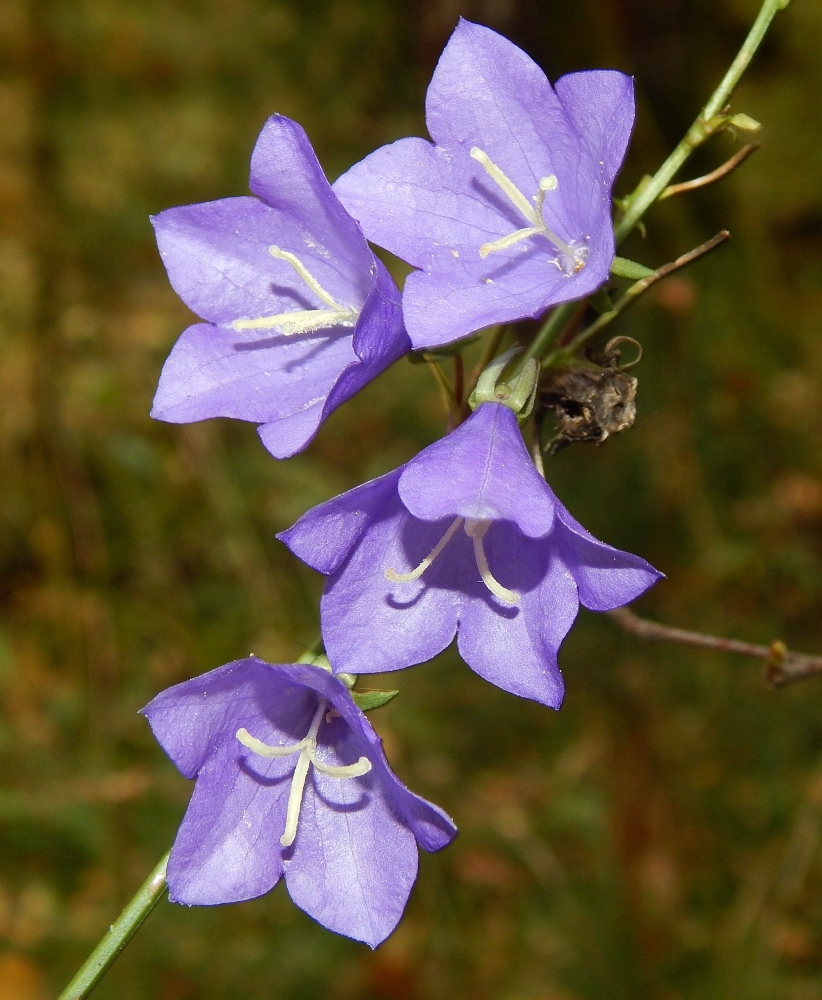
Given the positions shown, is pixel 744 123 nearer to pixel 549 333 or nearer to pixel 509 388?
pixel 549 333

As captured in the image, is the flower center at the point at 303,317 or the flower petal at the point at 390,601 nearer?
the flower petal at the point at 390,601

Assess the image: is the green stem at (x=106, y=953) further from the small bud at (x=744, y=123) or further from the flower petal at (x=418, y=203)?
the small bud at (x=744, y=123)

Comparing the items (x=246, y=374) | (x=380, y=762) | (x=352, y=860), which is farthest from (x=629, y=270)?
(x=352, y=860)

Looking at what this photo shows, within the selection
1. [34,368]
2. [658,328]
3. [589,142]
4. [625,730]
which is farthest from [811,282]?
[34,368]

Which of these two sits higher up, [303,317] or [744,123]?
[744,123]

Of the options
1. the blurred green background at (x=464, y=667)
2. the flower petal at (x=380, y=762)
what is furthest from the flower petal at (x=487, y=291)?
the blurred green background at (x=464, y=667)
